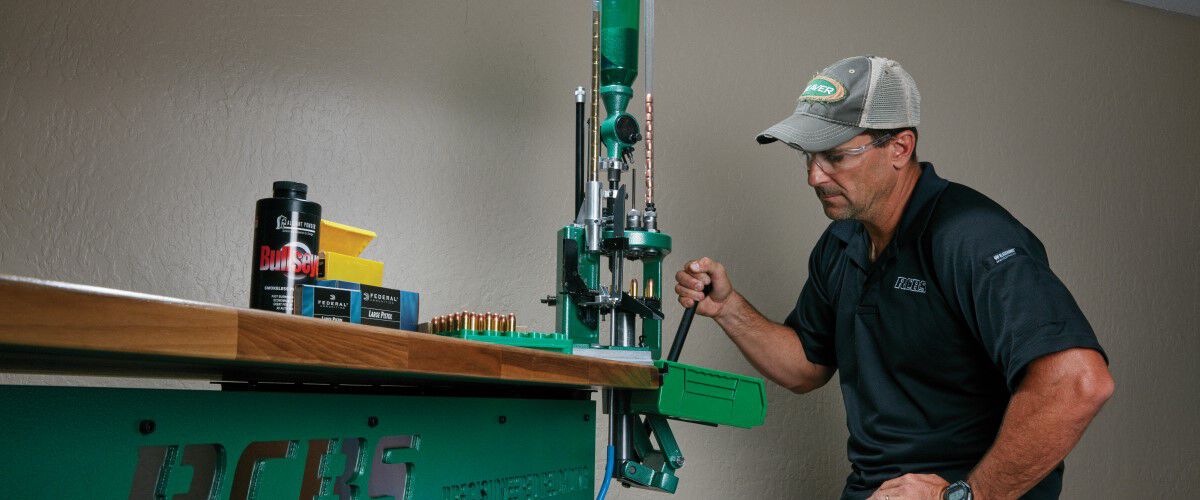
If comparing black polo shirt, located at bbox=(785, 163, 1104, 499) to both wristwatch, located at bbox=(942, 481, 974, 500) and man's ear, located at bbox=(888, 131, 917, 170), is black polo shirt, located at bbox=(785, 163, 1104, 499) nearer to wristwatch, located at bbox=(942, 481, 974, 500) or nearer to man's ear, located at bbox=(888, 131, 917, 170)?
man's ear, located at bbox=(888, 131, 917, 170)

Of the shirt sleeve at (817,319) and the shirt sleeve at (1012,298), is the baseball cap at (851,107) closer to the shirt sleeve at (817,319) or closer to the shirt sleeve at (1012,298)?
the shirt sleeve at (1012,298)

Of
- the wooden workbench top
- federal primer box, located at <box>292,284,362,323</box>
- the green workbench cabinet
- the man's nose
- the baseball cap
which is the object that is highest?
the baseball cap

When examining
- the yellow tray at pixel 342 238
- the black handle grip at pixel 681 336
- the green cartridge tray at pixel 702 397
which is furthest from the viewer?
the black handle grip at pixel 681 336

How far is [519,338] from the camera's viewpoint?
1202 millimetres

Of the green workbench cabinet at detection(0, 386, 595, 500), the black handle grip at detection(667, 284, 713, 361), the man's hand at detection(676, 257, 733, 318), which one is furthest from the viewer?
the man's hand at detection(676, 257, 733, 318)

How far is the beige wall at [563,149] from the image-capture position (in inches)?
66.8

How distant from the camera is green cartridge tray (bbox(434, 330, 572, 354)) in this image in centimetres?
119

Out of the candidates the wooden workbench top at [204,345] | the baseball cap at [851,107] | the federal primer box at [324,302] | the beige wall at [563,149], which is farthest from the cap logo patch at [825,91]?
the federal primer box at [324,302]

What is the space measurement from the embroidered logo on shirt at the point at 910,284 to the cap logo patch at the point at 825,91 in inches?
14.1

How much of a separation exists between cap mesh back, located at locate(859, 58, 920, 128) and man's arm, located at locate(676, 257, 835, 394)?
0.43 metres

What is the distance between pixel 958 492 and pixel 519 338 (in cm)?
76

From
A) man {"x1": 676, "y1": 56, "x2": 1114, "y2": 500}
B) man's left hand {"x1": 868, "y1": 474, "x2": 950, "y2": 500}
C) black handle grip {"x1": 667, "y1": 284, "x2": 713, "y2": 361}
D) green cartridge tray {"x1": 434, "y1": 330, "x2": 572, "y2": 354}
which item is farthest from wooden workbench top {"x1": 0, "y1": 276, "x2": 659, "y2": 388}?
man {"x1": 676, "y1": 56, "x2": 1114, "y2": 500}

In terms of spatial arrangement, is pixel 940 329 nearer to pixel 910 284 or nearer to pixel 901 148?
pixel 910 284

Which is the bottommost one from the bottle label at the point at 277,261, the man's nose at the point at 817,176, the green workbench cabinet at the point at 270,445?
the green workbench cabinet at the point at 270,445
